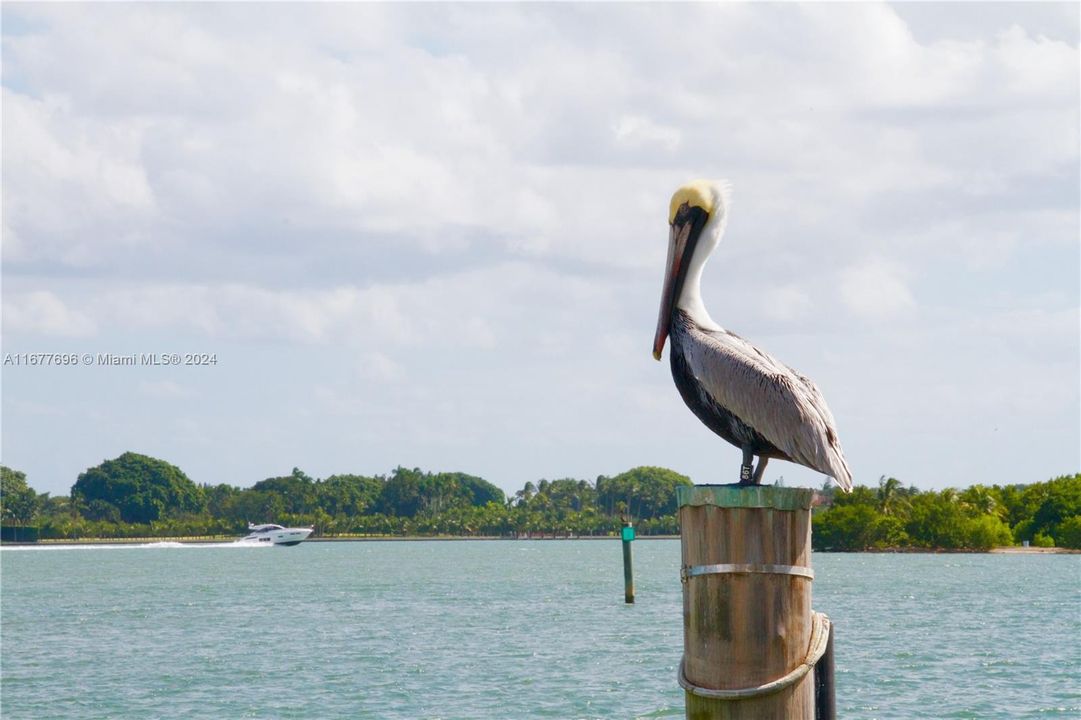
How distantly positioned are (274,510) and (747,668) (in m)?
171

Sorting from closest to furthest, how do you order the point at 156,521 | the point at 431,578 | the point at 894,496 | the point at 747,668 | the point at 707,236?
the point at 747,668
the point at 707,236
the point at 431,578
the point at 894,496
the point at 156,521

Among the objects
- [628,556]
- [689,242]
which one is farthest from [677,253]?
[628,556]

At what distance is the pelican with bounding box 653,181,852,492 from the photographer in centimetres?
612

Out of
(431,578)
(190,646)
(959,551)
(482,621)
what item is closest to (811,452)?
(190,646)

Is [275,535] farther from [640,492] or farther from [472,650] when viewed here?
[472,650]

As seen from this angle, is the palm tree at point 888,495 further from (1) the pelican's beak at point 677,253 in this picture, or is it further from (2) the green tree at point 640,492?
(1) the pelican's beak at point 677,253

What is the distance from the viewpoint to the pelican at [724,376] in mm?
6125

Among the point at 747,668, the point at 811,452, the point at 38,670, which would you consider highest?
the point at 811,452

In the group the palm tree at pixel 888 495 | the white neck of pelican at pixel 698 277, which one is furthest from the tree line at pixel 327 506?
the white neck of pelican at pixel 698 277

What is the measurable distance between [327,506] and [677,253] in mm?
177092

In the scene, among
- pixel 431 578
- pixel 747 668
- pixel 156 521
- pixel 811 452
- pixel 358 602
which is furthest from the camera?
pixel 156 521

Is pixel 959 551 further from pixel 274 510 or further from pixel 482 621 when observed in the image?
pixel 274 510

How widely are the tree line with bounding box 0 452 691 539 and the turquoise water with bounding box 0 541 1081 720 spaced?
105515 millimetres

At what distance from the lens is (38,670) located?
30.7m
